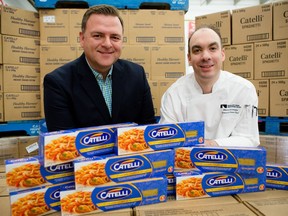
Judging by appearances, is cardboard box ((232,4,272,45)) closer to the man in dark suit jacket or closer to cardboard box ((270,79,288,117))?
cardboard box ((270,79,288,117))

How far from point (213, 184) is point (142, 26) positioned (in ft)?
6.45

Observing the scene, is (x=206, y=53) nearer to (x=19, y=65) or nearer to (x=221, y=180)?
(x=221, y=180)

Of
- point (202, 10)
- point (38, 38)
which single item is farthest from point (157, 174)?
point (202, 10)

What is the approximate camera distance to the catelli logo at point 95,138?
1.09 meters

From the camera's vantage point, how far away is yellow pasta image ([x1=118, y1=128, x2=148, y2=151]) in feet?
3.65

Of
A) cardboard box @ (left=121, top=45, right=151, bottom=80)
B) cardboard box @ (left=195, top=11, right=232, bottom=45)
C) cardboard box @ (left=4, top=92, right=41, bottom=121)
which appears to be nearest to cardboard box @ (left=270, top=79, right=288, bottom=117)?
cardboard box @ (left=195, top=11, right=232, bottom=45)

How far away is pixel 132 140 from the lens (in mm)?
1129

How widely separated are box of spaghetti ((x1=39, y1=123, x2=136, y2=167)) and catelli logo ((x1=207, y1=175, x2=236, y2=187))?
1.58 feet

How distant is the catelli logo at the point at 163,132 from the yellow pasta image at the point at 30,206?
53 cm

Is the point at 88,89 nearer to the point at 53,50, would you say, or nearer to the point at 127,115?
the point at 127,115

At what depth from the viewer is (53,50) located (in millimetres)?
2641

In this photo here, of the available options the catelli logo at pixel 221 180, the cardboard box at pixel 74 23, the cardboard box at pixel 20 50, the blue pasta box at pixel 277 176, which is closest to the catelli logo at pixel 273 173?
the blue pasta box at pixel 277 176

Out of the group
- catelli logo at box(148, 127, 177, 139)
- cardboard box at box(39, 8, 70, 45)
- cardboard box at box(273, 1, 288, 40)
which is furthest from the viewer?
cardboard box at box(39, 8, 70, 45)

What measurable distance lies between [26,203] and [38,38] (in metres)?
2.13
